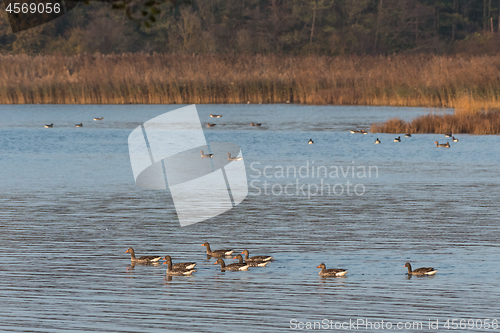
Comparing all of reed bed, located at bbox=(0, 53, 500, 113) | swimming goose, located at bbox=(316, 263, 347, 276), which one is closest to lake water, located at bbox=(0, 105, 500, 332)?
swimming goose, located at bbox=(316, 263, 347, 276)

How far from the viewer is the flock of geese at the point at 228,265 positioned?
29.7 feet

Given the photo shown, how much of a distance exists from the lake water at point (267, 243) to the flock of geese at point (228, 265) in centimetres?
10

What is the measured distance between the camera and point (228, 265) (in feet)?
31.5

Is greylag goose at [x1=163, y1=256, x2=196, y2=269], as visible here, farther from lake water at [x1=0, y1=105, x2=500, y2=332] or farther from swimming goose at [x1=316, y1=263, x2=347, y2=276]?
swimming goose at [x1=316, y1=263, x2=347, y2=276]

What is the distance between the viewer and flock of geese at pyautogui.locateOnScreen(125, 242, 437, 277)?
9047 millimetres

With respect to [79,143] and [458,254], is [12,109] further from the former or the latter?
[458,254]

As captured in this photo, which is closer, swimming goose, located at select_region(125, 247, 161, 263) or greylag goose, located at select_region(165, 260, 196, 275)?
greylag goose, located at select_region(165, 260, 196, 275)

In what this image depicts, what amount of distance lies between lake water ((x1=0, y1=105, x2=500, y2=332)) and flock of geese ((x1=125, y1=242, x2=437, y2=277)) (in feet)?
0.32

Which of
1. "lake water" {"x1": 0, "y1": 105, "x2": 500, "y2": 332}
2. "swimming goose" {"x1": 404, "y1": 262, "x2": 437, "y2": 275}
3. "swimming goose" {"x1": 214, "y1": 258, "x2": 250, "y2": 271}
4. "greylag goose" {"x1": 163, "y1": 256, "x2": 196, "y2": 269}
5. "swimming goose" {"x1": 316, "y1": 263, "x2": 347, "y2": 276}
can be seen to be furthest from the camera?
"swimming goose" {"x1": 214, "y1": 258, "x2": 250, "y2": 271}

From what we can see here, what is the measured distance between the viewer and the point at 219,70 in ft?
Result: 116

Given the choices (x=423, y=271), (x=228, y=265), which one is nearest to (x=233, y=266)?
(x=228, y=265)

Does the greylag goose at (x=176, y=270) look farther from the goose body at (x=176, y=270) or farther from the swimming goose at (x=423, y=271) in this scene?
the swimming goose at (x=423, y=271)

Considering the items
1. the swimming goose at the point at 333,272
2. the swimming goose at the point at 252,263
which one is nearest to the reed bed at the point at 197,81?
the swimming goose at the point at 252,263

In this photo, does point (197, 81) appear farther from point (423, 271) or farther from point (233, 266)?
point (423, 271)
